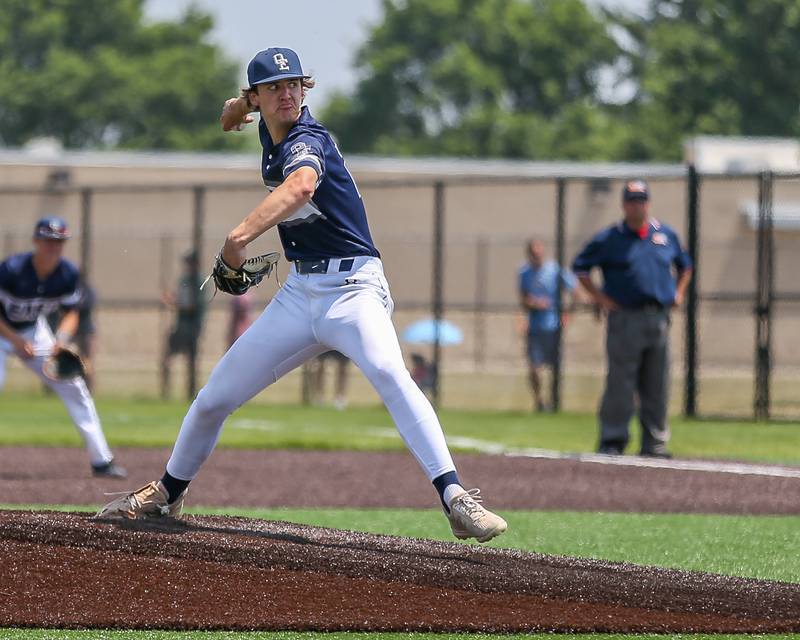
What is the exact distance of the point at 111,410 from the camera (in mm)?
19656

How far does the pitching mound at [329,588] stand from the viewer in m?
5.42

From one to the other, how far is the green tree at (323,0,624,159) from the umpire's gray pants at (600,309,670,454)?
53298 mm

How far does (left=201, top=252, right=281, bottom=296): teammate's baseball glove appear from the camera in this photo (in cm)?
634

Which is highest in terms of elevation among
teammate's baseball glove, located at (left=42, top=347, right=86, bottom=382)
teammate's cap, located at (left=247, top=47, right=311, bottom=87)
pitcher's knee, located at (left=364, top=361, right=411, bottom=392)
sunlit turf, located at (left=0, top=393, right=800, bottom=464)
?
teammate's cap, located at (left=247, top=47, right=311, bottom=87)

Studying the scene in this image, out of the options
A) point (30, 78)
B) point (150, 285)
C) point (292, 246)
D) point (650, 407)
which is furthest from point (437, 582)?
point (30, 78)

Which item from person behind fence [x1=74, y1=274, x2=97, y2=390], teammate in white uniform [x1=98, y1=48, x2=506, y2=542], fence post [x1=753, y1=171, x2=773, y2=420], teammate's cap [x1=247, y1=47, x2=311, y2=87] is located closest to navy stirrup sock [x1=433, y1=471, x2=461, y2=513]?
teammate in white uniform [x1=98, y1=48, x2=506, y2=542]

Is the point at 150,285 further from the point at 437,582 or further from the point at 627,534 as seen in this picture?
the point at 437,582

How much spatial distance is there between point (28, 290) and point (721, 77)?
43.1m

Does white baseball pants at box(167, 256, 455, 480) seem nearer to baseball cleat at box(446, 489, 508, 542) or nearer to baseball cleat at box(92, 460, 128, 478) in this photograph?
baseball cleat at box(446, 489, 508, 542)

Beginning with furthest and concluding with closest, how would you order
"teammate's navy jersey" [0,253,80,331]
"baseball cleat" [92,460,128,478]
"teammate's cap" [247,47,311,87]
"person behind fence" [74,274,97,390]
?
1. "person behind fence" [74,274,97,390]
2. "teammate's navy jersey" [0,253,80,331]
3. "baseball cleat" [92,460,128,478]
4. "teammate's cap" [247,47,311,87]

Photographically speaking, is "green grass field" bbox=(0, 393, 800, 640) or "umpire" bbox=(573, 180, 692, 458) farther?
"umpire" bbox=(573, 180, 692, 458)

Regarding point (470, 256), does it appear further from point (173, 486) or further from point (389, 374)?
point (389, 374)

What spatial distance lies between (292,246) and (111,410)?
1343 centimetres

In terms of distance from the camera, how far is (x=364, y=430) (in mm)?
16078
